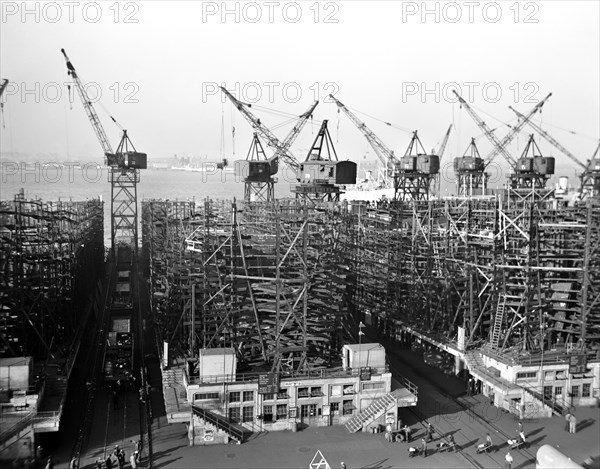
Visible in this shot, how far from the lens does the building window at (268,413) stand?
2828cm

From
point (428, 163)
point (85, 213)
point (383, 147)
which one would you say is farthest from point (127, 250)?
point (428, 163)

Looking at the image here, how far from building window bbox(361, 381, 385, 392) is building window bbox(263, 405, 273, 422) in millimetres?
4304

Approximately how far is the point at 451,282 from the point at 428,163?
82.1 feet

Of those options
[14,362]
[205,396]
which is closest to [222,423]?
[205,396]

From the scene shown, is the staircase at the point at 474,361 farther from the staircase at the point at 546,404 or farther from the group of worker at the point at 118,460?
the group of worker at the point at 118,460

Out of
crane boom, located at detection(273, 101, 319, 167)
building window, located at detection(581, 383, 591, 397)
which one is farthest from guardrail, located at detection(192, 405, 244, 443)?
crane boom, located at detection(273, 101, 319, 167)

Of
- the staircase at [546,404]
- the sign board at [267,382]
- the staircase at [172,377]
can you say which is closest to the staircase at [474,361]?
the staircase at [546,404]

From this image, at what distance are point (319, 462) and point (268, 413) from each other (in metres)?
4.08

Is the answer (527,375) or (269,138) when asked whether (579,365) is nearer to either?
(527,375)

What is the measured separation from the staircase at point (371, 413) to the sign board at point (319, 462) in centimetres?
316

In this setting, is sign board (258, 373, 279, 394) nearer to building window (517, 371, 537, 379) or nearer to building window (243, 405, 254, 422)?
building window (243, 405, 254, 422)

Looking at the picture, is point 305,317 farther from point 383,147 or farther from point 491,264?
point 383,147

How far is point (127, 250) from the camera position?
3100 inches

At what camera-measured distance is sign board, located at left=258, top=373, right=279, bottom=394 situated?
27859mm
